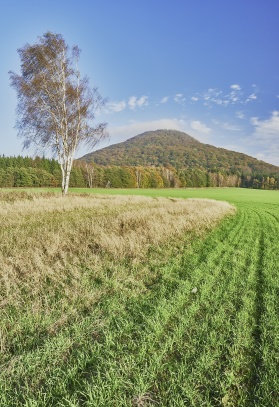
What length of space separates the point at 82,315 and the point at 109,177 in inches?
3463

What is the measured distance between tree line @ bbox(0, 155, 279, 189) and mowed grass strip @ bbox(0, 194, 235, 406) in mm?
54635

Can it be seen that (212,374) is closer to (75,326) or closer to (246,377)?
(246,377)

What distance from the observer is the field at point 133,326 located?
252 cm

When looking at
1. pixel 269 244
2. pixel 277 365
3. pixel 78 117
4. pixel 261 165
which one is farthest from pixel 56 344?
pixel 261 165

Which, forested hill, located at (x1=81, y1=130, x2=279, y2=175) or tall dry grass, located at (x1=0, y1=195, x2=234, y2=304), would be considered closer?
tall dry grass, located at (x1=0, y1=195, x2=234, y2=304)

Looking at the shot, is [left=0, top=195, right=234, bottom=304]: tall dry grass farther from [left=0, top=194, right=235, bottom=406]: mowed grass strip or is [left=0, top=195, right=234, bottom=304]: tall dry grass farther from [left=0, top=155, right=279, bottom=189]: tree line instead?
[left=0, top=155, right=279, bottom=189]: tree line

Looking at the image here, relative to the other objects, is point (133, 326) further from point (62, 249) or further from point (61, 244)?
point (61, 244)

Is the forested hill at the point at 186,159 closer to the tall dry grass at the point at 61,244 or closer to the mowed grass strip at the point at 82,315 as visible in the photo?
the tall dry grass at the point at 61,244

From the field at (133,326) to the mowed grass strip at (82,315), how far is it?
0.02 metres

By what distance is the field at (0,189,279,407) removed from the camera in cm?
252

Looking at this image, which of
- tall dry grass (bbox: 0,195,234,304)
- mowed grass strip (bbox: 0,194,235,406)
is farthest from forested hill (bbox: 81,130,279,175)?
mowed grass strip (bbox: 0,194,235,406)

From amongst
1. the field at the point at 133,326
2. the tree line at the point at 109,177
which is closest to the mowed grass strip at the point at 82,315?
the field at the point at 133,326

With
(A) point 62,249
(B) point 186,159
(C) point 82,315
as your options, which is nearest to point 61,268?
(A) point 62,249

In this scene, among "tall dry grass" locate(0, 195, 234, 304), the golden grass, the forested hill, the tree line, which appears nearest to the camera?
the golden grass
